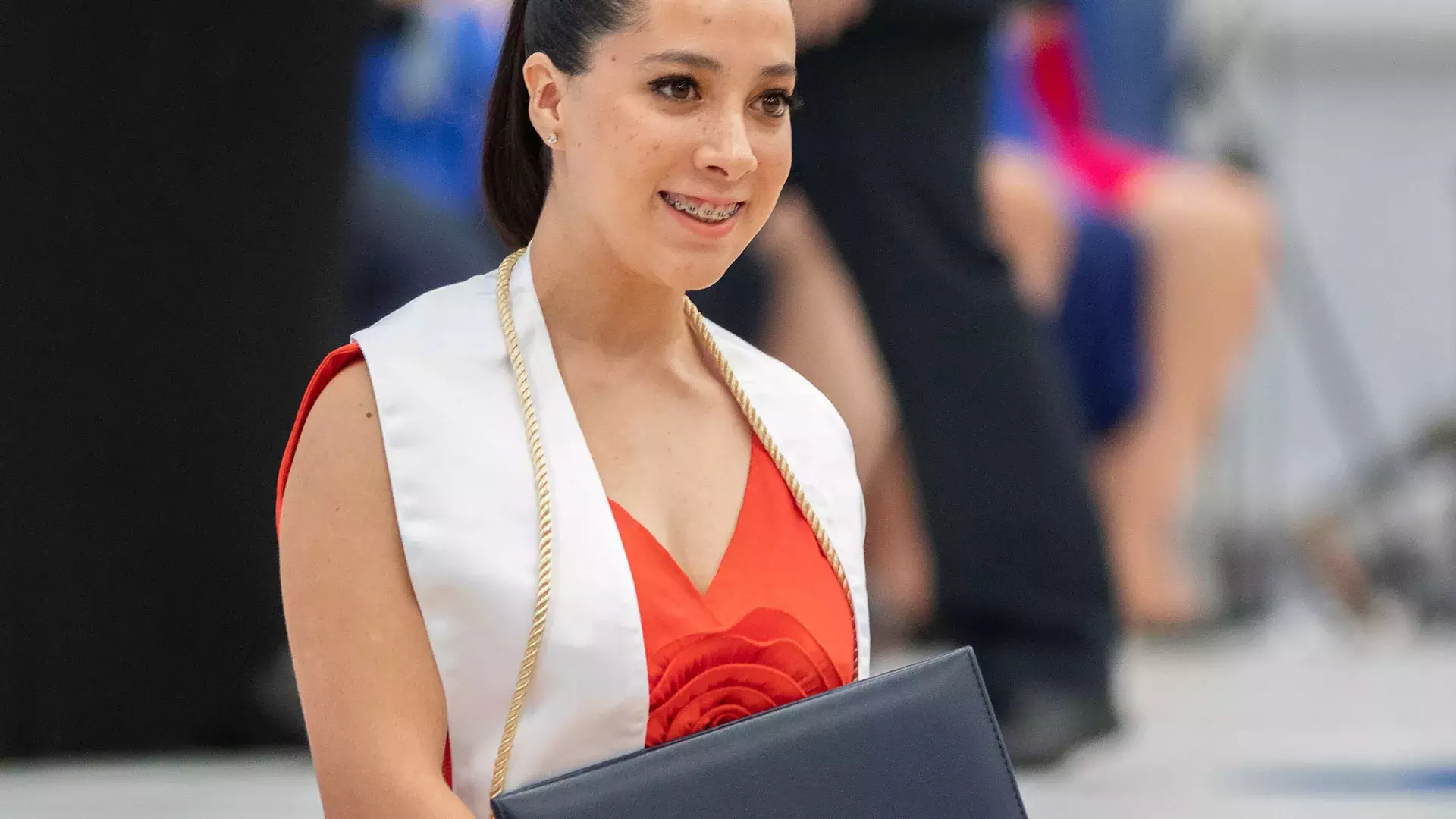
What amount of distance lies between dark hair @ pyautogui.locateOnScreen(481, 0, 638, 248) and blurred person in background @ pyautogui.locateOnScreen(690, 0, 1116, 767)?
4.16 feet

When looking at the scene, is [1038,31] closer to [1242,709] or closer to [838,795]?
[1242,709]

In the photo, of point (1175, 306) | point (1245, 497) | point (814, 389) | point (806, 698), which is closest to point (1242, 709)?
point (1175, 306)

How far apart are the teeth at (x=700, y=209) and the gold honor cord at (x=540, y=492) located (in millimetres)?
167

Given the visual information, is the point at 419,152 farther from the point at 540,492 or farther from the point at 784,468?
the point at 540,492

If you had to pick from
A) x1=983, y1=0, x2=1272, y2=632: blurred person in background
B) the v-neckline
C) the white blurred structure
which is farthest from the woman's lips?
the white blurred structure

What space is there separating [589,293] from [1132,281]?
140 inches

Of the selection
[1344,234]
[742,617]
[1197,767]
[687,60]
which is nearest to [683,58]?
[687,60]

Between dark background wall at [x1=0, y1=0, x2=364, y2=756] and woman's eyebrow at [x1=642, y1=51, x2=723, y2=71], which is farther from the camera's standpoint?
dark background wall at [x1=0, y1=0, x2=364, y2=756]

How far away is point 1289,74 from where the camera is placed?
18.0 feet

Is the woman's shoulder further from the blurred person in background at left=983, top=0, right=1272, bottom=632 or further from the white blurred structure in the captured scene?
the white blurred structure

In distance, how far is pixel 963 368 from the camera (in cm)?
285

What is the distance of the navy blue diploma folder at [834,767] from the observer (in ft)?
3.89

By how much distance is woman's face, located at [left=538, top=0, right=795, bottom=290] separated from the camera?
132 cm

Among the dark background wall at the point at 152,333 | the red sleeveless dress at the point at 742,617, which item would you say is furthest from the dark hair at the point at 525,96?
the dark background wall at the point at 152,333
